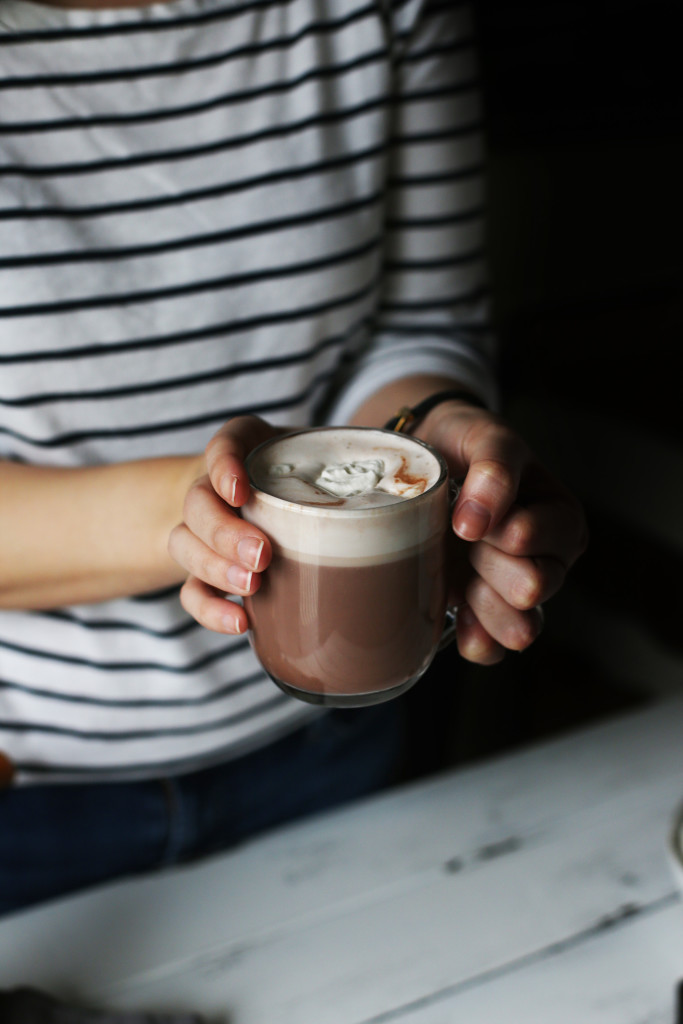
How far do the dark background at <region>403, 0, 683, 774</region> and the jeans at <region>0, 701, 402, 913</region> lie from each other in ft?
3.59

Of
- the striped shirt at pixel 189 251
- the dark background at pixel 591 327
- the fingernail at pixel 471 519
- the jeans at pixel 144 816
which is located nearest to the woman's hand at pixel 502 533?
the fingernail at pixel 471 519

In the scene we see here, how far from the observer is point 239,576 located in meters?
0.75

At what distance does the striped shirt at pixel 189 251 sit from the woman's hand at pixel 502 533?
1.23 ft

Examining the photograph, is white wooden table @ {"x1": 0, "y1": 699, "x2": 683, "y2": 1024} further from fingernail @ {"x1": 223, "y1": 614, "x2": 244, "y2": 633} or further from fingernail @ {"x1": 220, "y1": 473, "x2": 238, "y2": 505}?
fingernail @ {"x1": 220, "y1": 473, "x2": 238, "y2": 505}

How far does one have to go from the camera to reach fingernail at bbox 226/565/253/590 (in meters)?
0.75

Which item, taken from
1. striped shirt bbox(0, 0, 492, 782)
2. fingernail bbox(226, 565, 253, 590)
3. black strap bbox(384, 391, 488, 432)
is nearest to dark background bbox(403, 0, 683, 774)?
striped shirt bbox(0, 0, 492, 782)

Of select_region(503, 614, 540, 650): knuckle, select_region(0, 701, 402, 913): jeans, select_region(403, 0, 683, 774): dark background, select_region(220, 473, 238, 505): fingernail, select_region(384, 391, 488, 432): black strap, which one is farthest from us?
select_region(403, 0, 683, 774): dark background

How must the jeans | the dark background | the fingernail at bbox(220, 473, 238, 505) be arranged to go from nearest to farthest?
the fingernail at bbox(220, 473, 238, 505), the jeans, the dark background

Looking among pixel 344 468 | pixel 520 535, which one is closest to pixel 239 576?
pixel 344 468

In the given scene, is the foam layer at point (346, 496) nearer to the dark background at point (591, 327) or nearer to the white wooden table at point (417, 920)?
the white wooden table at point (417, 920)

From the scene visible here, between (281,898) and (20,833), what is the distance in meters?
0.36

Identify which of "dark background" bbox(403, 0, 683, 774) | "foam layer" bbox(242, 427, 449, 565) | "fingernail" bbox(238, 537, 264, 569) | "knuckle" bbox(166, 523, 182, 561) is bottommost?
"dark background" bbox(403, 0, 683, 774)

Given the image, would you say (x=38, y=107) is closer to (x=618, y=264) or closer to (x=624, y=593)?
(x=624, y=593)

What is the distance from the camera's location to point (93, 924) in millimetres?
1104
